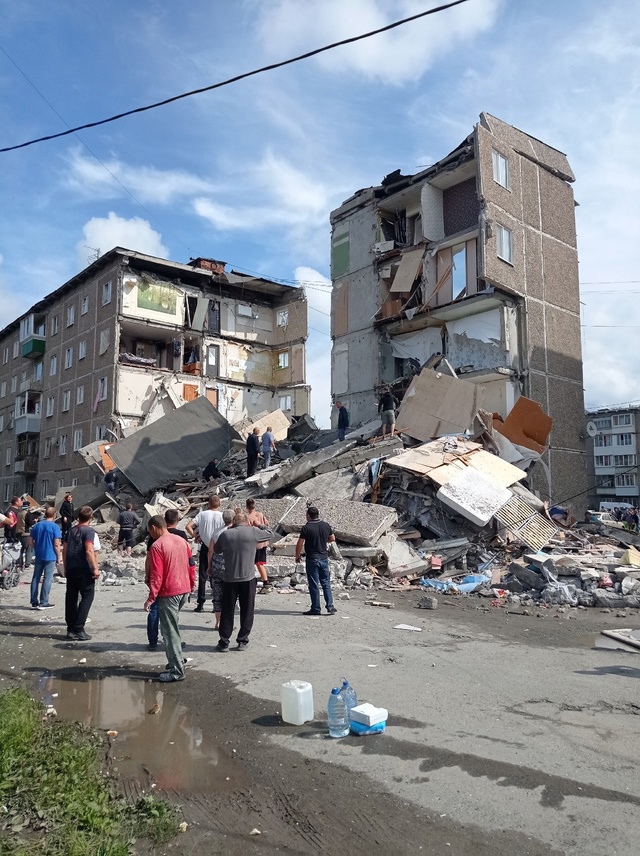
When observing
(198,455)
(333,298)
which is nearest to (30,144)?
(198,455)

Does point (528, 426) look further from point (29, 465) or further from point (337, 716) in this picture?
point (29, 465)

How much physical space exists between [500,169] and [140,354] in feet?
69.3

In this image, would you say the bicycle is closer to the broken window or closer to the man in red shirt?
the man in red shirt

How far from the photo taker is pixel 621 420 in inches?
2699

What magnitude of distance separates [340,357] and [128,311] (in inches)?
468

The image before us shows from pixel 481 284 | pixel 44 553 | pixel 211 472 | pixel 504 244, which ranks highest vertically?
pixel 504 244

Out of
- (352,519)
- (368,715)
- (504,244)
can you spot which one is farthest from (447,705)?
(504,244)

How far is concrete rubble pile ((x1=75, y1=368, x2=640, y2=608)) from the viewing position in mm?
12016

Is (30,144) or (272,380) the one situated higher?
A: (272,380)

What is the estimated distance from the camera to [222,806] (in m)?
3.70

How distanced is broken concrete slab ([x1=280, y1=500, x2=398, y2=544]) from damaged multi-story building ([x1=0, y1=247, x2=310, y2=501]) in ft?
59.6

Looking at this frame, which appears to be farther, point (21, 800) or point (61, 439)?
point (61, 439)

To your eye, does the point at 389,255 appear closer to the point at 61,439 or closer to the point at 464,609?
the point at 464,609

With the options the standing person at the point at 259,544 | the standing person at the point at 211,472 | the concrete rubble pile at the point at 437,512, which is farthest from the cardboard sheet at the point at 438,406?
the standing person at the point at 259,544
